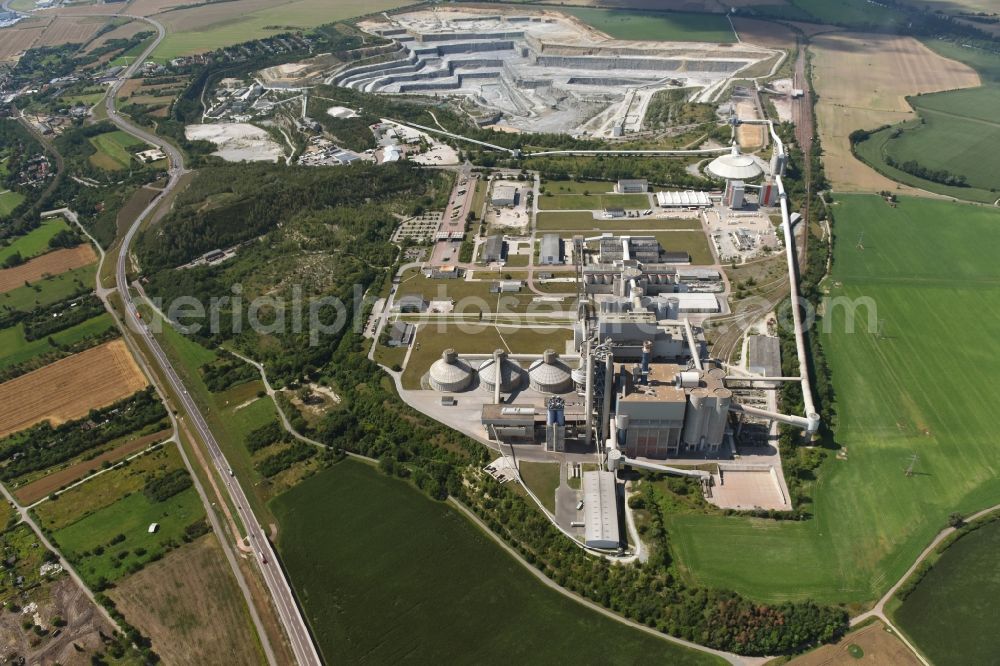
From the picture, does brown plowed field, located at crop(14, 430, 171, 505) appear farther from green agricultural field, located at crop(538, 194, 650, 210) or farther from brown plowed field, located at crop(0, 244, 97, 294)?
green agricultural field, located at crop(538, 194, 650, 210)

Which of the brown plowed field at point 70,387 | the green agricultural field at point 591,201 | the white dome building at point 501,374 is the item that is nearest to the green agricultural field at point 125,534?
the brown plowed field at point 70,387

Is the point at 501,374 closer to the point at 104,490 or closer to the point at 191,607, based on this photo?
the point at 191,607

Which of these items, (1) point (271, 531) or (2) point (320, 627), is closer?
(2) point (320, 627)

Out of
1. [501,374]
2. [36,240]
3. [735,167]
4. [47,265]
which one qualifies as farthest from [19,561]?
[735,167]

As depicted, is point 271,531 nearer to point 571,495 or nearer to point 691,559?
point 571,495

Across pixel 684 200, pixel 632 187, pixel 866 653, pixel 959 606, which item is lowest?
pixel 866 653

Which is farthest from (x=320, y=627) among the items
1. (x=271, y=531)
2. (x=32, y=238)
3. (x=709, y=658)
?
(x=32, y=238)
